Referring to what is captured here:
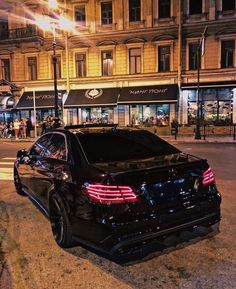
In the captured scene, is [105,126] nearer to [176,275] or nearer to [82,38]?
[176,275]

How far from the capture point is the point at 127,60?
1056 inches

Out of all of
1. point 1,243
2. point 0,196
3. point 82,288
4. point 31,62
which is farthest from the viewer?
point 31,62

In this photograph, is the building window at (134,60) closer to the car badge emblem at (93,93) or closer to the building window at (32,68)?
the car badge emblem at (93,93)

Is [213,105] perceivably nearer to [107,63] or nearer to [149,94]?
[149,94]

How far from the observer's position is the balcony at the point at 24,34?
28484mm

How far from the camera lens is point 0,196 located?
7.28 meters

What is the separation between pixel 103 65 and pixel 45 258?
25.0m

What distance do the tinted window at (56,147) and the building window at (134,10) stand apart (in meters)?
23.5

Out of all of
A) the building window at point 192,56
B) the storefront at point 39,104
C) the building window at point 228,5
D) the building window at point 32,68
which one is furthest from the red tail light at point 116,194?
the building window at point 32,68

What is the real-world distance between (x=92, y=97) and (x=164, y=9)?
9.08 metres

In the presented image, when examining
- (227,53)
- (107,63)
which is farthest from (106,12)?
(227,53)

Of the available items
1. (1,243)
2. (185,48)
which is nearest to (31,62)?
(185,48)

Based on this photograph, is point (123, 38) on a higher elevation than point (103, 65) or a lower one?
higher

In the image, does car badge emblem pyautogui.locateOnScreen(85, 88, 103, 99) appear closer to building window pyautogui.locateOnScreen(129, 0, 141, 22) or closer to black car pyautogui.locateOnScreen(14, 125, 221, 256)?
building window pyautogui.locateOnScreen(129, 0, 141, 22)
